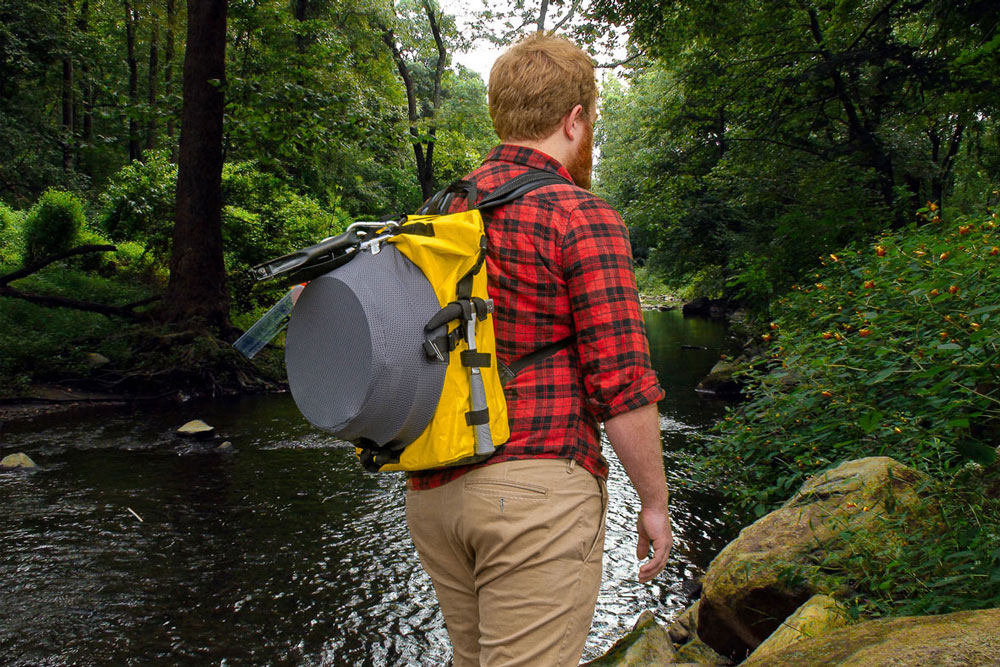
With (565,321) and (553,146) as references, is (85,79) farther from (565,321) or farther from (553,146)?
(565,321)

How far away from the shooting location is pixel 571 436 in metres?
1.50

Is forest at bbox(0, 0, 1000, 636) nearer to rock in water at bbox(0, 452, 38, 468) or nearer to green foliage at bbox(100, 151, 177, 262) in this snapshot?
green foliage at bbox(100, 151, 177, 262)

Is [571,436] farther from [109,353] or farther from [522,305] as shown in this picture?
[109,353]

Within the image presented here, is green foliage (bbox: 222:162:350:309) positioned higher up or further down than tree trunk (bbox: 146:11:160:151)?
further down

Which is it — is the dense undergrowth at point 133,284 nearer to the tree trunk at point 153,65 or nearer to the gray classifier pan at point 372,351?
the tree trunk at point 153,65

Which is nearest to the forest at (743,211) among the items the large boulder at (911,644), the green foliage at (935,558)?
the green foliage at (935,558)

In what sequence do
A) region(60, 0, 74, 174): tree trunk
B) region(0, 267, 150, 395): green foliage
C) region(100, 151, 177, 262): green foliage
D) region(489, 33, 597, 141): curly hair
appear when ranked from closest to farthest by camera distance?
1. region(489, 33, 597, 141): curly hair
2. region(0, 267, 150, 395): green foliage
3. region(100, 151, 177, 262): green foliage
4. region(60, 0, 74, 174): tree trunk

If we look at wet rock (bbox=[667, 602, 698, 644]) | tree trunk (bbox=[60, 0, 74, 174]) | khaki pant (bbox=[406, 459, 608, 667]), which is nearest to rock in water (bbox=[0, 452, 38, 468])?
wet rock (bbox=[667, 602, 698, 644])

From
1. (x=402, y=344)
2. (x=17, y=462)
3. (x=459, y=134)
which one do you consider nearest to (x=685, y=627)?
(x=402, y=344)

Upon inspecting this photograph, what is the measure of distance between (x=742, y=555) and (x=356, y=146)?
1054 centimetres

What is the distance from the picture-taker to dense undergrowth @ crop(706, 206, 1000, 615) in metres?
2.38

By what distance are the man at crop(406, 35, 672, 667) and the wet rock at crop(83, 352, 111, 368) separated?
9974mm

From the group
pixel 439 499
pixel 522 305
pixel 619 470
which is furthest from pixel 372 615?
pixel 619 470

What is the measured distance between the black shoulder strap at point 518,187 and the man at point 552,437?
0.02 meters
